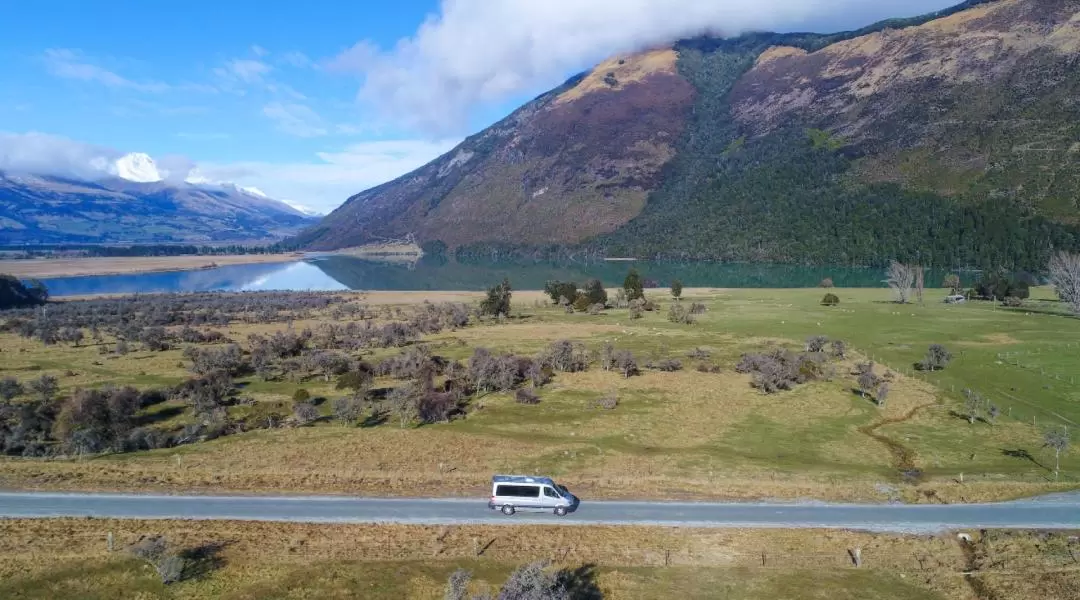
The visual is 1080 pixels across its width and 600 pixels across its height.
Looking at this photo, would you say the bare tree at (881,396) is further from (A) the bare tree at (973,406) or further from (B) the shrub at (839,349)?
(B) the shrub at (839,349)

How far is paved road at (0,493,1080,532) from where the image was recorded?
99.3ft

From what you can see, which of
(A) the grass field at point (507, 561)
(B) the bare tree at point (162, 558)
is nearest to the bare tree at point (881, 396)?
(A) the grass field at point (507, 561)

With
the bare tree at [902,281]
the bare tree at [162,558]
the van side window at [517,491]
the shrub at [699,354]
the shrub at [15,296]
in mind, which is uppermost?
the bare tree at [902,281]

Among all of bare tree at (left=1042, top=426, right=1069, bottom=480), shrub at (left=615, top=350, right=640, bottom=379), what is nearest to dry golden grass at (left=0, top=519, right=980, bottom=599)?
bare tree at (left=1042, top=426, right=1069, bottom=480)

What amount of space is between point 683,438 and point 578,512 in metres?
15.5

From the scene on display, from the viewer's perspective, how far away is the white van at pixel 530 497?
30.6 m

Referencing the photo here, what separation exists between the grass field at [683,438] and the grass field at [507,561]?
17.1 feet

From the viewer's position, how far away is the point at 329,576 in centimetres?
2512

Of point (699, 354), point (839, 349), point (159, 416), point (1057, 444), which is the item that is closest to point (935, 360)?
point (839, 349)

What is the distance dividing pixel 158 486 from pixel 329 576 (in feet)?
49.3

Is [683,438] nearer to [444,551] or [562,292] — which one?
[444,551]

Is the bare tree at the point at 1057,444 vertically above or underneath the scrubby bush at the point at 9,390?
above

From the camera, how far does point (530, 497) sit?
30.7 meters

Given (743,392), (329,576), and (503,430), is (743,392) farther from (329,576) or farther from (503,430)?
(329,576)
